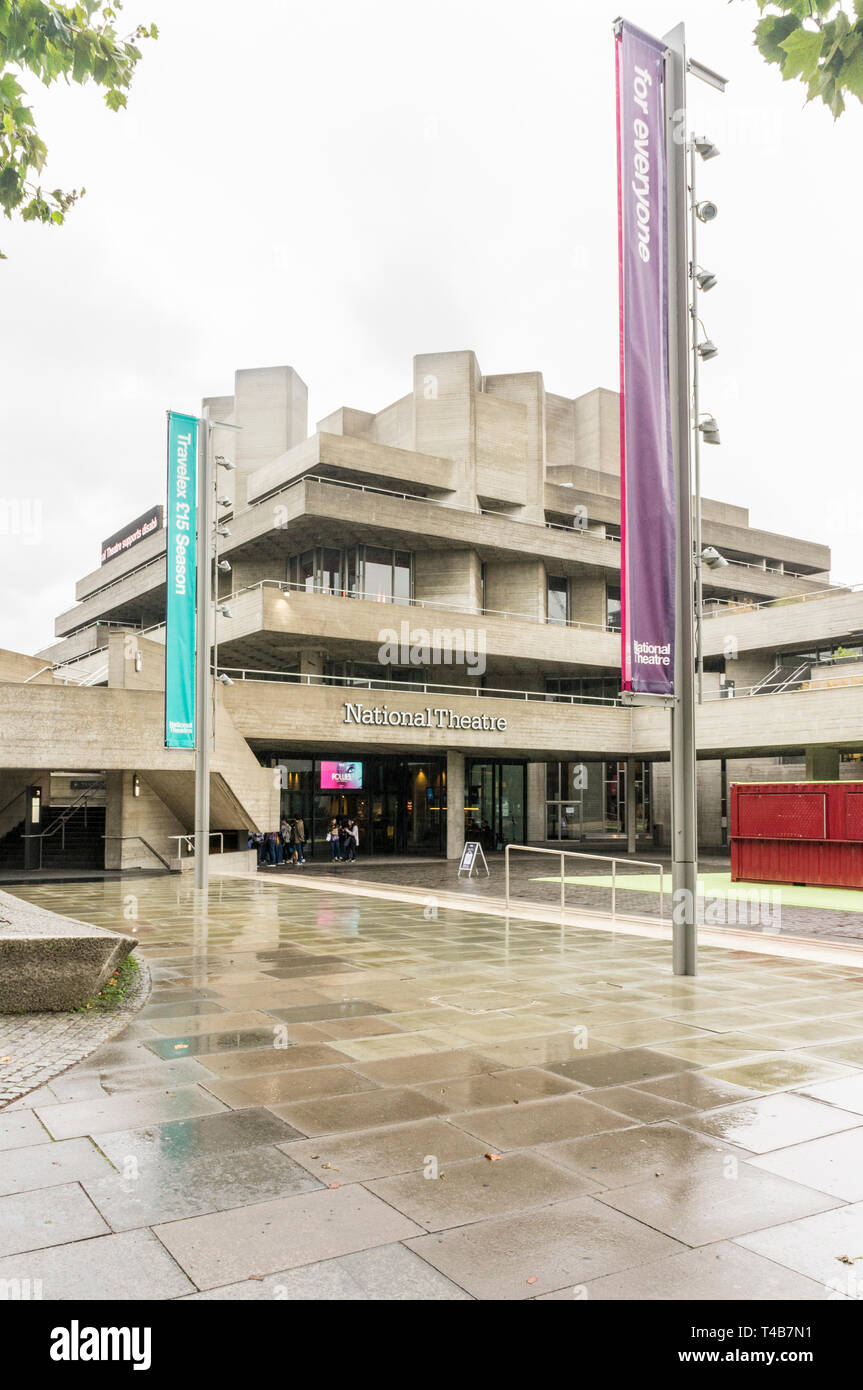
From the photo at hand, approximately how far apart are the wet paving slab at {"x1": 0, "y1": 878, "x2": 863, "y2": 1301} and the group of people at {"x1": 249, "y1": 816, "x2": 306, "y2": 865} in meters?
21.4

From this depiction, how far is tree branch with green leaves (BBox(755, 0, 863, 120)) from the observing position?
3.95 meters

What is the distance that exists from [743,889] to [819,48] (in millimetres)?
19911

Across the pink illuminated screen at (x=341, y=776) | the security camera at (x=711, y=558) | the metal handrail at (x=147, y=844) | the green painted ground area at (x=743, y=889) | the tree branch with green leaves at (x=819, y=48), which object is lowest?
the green painted ground area at (x=743, y=889)

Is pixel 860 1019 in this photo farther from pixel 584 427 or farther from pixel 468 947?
pixel 584 427

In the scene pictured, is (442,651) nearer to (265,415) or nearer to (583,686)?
(583,686)

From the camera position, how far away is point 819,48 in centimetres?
397

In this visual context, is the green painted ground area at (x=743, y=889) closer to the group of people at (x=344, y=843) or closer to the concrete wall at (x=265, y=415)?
the group of people at (x=344, y=843)

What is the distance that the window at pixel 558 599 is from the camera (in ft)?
155

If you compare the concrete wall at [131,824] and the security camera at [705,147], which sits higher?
the security camera at [705,147]

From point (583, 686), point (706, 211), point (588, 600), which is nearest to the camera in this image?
point (706, 211)

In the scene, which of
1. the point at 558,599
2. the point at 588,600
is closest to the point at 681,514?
the point at 588,600

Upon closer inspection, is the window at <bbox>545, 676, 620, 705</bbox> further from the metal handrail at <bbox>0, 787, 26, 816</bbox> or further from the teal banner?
the teal banner

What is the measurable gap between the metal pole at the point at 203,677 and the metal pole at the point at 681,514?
38.8 feet

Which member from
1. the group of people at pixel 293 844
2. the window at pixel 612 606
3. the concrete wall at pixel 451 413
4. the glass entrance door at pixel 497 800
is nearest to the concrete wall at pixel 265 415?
the concrete wall at pixel 451 413
